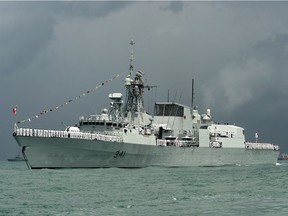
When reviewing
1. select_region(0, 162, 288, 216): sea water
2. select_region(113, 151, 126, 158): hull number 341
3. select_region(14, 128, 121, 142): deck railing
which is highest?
select_region(14, 128, 121, 142): deck railing

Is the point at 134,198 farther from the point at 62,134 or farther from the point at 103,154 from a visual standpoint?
the point at 103,154

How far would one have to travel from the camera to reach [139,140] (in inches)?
2201

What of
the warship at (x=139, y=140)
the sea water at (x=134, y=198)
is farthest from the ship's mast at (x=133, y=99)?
the sea water at (x=134, y=198)

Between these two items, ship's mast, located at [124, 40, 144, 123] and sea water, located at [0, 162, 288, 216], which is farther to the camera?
ship's mast, located at [124, 40, 144, 123]

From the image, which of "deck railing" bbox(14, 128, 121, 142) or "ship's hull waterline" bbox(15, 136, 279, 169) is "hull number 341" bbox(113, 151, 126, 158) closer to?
"ship's hull waterline" bbox(15, 136, 279, 169)

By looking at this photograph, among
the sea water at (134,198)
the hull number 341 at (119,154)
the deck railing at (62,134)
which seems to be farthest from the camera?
the hull number 341 at (119,154)

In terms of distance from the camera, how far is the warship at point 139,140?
47.7m

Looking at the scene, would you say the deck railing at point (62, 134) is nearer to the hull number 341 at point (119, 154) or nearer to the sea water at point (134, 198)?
the hull number 341 at point (119, 154)

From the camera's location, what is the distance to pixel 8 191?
30031mm

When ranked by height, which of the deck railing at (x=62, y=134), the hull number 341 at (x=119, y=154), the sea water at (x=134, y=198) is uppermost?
the deck railing at (x=62, y=134)

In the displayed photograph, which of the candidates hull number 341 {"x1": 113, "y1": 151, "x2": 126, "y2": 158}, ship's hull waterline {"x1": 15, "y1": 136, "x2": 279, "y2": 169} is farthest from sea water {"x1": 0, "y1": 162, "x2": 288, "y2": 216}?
hull number 341 {"x1": 113, "y1": 151, "x2": 126, "y2": 158}

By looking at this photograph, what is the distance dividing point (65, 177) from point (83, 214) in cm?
1722

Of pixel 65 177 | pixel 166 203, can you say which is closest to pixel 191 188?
pixel 166 203

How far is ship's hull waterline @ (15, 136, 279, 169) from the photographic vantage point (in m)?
47.0
